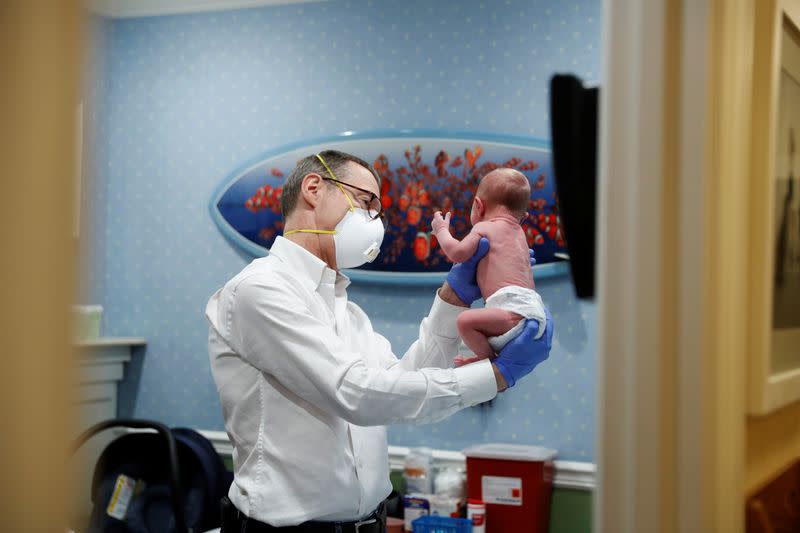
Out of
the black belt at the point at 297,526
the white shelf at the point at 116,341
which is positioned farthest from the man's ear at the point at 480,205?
the white shelf at the point at 116,341

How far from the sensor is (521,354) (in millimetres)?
2230

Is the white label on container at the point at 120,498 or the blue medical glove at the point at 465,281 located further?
the white label on container at the point at 120,498

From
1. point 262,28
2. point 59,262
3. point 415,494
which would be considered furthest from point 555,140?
point 262,28

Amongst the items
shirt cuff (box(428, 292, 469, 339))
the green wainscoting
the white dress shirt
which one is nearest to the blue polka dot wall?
the green wainscoting

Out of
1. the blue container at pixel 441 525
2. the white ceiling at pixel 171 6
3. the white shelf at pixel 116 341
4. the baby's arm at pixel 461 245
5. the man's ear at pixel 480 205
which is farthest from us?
the white ceiling at pixel 171 6

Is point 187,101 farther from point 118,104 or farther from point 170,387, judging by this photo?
point 170,387

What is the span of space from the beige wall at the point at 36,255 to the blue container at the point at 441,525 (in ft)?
9.90

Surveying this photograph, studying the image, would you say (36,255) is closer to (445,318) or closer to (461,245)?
(461,245)

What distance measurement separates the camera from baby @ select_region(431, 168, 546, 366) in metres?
2.27

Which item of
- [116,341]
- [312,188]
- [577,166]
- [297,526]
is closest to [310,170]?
[312,188]

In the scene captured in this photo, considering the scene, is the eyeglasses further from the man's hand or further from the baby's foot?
the baby's foot

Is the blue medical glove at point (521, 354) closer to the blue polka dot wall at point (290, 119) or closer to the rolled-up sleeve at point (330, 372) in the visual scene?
the rolled-up sleeve at point (330, 372)

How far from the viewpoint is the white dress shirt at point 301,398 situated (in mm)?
2115

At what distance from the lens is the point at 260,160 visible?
168 inches
